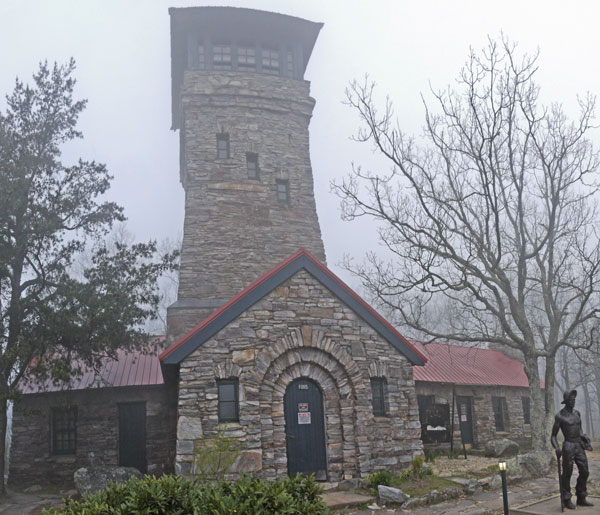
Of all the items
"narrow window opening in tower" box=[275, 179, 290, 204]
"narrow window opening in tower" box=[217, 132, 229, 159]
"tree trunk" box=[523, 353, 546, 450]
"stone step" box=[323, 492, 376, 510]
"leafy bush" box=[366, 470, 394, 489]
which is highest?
"narrow window opening in tower" box=[217, 132, 229, 159]

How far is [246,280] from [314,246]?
3.20m

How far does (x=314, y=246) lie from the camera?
76.0 feet

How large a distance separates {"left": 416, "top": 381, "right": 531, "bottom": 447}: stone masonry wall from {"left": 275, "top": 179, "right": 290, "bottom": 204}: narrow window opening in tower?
877 cm

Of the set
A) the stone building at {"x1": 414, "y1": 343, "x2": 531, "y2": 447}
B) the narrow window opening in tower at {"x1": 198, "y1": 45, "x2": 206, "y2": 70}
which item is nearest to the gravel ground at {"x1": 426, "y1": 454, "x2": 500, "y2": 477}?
the stone building at {"x1": 414, "y1": 343, "x2": 531, "y2": 447}

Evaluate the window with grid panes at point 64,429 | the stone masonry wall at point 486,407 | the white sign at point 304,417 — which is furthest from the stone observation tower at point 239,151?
the white sign at point 304,417

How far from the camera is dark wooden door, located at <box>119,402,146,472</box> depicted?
1850 centimetres

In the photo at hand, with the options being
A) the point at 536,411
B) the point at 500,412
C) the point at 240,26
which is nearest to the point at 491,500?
the point at 536,411

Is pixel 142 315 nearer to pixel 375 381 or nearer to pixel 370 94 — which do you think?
pixel 375 381

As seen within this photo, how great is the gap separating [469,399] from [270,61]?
16445 mm

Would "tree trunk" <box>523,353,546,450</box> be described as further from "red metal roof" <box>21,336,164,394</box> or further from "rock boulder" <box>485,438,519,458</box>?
"red metal roof" <box>21,336,164,394</box>

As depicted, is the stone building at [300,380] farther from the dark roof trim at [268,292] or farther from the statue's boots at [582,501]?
the statue's boots at [582,501]

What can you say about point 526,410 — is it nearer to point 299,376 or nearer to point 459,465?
point 459,465

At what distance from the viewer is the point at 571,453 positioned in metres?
10.1

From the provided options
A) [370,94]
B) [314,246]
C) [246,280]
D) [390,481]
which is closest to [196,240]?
[246,280]
